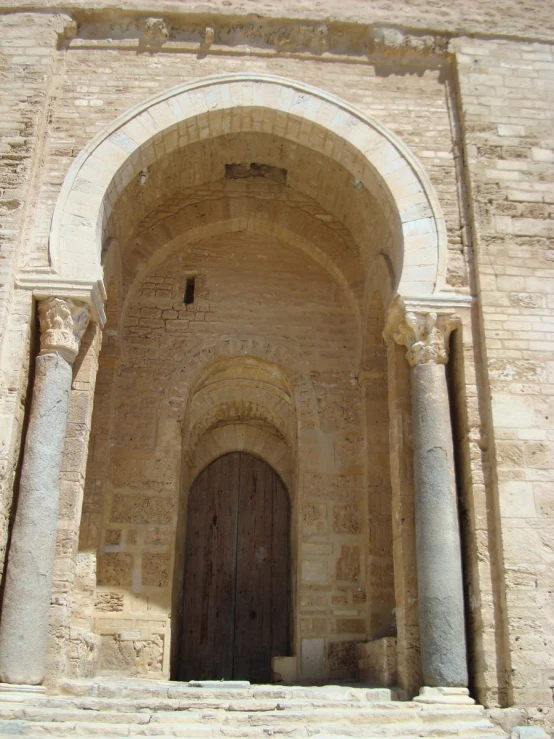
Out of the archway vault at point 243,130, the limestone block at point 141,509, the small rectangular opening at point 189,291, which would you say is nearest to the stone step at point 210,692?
the limestone block at point 141,509

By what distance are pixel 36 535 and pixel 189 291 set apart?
410cm

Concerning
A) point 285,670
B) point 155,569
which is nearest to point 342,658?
point 285,670

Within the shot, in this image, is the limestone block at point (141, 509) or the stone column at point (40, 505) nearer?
the stone column at point (40, 505)

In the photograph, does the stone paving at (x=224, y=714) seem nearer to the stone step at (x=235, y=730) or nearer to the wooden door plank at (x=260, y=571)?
the stone step at (x=235, y=730)

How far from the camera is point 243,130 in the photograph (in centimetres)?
761

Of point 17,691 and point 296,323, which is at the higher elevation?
point 296,323

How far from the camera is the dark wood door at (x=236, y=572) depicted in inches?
336

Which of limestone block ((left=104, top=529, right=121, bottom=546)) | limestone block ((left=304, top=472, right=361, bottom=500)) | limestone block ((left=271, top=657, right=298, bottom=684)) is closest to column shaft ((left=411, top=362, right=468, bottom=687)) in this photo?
limestone block ((left=304, top=472, right=361, bottom=500))

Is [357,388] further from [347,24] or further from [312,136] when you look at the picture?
[347,24]

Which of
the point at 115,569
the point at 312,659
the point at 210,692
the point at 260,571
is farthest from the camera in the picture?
the point at 260,571

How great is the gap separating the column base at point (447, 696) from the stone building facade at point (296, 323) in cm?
5

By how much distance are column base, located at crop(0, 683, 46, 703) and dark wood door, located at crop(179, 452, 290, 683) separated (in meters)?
3.21

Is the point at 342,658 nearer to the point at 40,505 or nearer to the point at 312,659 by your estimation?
the point at 312,659

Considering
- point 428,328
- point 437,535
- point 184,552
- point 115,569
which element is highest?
point 428,328
